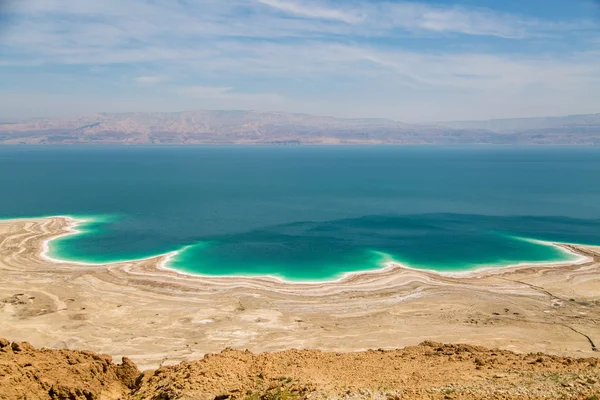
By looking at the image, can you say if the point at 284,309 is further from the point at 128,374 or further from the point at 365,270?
the point at 128,374

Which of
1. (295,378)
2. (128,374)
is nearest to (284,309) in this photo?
(128,374)

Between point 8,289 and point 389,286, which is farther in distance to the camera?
point 389,286

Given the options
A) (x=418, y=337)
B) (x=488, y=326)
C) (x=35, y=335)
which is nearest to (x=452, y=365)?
(x=418, y=337)

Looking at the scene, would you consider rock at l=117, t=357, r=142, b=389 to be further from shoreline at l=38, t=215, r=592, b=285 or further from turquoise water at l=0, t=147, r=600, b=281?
turquoise water at l=0, t=147, r=600, b=281

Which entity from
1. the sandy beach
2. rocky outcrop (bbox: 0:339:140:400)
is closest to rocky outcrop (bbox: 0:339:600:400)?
rocky outcrop (bbox: 0:339:140:400)

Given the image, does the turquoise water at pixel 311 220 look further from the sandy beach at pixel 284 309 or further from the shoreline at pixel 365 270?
the sandy beach at pixel 284 309

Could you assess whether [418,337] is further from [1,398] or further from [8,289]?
[8,289]
